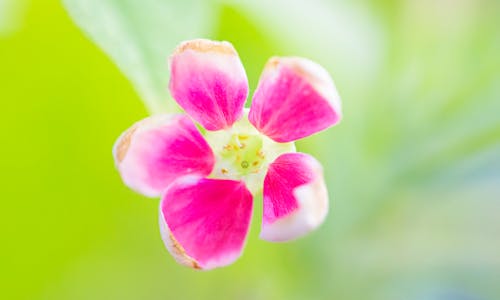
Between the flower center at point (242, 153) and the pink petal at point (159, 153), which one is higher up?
the pink petal at point (159, 153)

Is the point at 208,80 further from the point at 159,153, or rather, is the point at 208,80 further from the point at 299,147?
the point at 299,147

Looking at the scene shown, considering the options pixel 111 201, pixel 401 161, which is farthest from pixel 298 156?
pixel 401 161

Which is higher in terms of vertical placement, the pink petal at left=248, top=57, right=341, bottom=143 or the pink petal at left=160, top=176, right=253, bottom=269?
the pink petal at left=248, top=57, right=341, bottom=143

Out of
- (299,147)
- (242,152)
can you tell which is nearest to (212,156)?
(242,152)

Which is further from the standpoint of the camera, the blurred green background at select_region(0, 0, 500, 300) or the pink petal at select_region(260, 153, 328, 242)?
the blurred green background at select_region(0, 0, 500, 300)

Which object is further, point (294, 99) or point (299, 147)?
point (299, 147)
